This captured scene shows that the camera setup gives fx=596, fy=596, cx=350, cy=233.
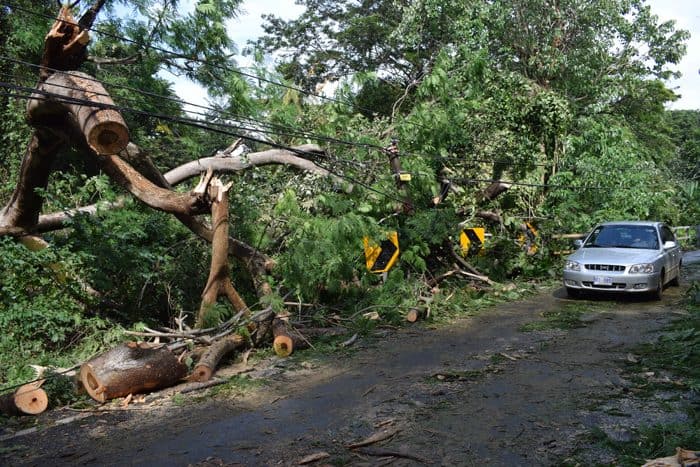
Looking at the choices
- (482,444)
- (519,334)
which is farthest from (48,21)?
(482,444)

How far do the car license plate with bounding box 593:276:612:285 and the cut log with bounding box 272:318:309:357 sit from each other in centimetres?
617

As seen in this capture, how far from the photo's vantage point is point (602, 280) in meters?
11.7

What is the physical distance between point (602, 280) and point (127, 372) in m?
9.00

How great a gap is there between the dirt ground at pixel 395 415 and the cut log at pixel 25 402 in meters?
0.26

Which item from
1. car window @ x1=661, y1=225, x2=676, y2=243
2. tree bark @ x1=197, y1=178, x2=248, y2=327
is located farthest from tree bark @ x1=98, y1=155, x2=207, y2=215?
car window @ x1=661, y1=225, x2=676, y2=243

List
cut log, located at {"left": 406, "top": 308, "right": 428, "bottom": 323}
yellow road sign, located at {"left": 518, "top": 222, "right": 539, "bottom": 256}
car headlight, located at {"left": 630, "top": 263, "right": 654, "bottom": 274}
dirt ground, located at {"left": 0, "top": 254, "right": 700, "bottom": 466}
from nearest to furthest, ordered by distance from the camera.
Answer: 1. dirt ground, located at {"left": 0, "top": 254, "right": 700, "bottom": 466}
2. cut log, located at {"left": 406, "top": 308, "right": 428, "bottom": 323}
3. car headlight, located at {"left": 630, "top": 263, "right": 654, "bottom": 274}
4. yellow road sign, located at {"left": 518, "top": 222, "right": 539, "bottom": 256}

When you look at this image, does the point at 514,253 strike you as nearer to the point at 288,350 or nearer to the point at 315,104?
the point at 315,104

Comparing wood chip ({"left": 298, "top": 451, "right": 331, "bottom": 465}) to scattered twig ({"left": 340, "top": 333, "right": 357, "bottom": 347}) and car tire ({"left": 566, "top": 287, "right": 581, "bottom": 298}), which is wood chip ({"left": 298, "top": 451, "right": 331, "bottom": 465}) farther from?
car tire ({"left": 566, "top": 287, "right": 581, "bottom": 298})

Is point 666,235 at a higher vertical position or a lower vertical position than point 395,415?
higher

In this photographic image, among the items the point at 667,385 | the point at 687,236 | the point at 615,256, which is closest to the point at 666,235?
the point at 615,256

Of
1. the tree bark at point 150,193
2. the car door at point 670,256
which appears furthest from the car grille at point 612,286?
the tree bark at point 150,193

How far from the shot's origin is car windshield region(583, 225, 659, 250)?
1253 centimetres

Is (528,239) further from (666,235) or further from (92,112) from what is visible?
(92,112)

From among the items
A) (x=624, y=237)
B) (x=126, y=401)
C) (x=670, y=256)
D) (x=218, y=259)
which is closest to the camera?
(x=126, y=401)
